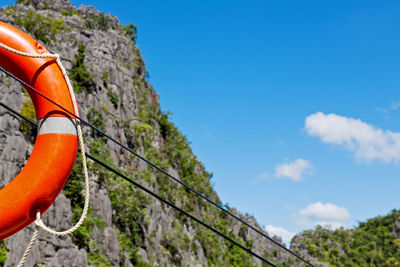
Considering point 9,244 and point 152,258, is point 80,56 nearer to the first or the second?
point 152,258

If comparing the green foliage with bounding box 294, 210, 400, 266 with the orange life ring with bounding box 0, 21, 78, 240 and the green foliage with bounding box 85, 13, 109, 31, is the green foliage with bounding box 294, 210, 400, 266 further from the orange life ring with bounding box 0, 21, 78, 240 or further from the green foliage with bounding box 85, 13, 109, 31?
the orange life ring with bounding box 0, 21, 78, 240

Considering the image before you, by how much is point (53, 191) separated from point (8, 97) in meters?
10.1

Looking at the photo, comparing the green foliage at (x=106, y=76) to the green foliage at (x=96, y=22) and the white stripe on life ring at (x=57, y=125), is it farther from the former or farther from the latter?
the white stripe on life ring at (x=57, y=125)

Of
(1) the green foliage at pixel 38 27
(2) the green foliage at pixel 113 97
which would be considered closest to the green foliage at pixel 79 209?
(2) the green foliage at pixel 113 97

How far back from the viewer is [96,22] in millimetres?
25469

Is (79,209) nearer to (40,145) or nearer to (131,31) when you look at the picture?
(40,145)

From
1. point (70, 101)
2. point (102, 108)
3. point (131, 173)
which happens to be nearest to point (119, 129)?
point (102, 108)

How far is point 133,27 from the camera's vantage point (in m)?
31.6

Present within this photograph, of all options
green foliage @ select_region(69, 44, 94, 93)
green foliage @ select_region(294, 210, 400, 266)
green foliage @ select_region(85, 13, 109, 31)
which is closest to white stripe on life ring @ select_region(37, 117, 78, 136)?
green foliage @ select_region(69, 44, 94, 93)

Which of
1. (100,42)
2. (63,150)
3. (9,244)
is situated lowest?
(9,244)

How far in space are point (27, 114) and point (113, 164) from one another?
13.6 ft

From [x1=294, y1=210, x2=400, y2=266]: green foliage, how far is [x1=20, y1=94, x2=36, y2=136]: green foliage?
1521 inches

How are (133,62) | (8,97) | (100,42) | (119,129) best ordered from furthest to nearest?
(133,62) → (100,42) → (119,129) → (8,97)

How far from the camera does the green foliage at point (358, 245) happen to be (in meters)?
43.2
